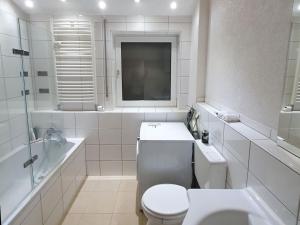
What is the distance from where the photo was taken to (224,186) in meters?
1.49

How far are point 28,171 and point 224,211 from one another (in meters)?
1.79

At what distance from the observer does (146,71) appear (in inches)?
113

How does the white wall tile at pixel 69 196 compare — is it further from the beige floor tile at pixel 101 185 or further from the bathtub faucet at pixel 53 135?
the bathtub faucet at pixel 53 135

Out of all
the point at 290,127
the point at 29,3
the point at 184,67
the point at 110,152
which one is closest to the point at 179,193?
the point at 290,127

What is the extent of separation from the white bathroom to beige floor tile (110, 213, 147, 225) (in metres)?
0.02

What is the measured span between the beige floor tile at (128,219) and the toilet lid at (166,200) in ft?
1.59

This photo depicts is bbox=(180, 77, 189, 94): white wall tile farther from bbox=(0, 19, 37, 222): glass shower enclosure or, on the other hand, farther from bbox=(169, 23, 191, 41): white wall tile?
bbox=(0, 19, 37, 222): glass shower enclosure

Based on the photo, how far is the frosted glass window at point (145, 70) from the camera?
283 cm

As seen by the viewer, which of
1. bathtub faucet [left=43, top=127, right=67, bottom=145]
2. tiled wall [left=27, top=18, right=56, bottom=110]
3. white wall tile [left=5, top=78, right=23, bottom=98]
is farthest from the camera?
bathtub faucet [left=43, top=127, right=67, bottom=145]

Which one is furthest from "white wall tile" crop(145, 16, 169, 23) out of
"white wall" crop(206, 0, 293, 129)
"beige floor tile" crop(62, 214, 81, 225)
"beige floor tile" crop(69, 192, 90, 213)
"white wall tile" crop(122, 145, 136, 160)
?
"beige floor tile" crop(62, 214, 81, 225)

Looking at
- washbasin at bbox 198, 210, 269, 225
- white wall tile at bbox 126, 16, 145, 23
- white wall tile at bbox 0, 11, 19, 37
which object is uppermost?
white wall tile at bbox 126, 16, 145, 23

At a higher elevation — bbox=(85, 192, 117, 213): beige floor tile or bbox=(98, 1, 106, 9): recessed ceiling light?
bbox=(98, 1, 106, 9): recessed ceiling light

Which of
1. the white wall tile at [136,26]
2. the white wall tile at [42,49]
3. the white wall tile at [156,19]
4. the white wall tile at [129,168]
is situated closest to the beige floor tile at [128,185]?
the white wall tile at [129,168]

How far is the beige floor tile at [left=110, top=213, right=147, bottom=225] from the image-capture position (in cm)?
204
